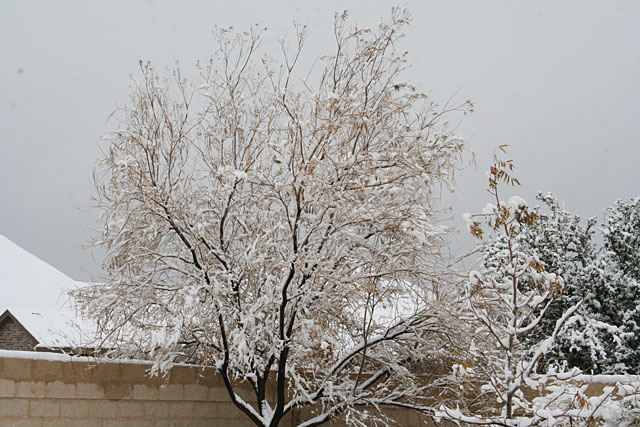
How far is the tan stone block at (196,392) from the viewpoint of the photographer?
7904 millimetres

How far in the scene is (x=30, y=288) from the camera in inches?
1038

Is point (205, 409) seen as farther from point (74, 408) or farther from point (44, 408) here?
point (44, 408)

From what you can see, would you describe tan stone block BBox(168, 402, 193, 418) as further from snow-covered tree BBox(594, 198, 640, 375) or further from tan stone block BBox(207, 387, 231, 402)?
snow-covered tree BBox(594, 198, 640, 375)

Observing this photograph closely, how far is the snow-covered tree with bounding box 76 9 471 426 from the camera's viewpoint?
727 cm

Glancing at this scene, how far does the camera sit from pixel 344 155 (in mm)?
7629

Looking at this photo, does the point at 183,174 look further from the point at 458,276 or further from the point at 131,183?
the point at 458,276

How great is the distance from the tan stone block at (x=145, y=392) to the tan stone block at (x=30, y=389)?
1048mm

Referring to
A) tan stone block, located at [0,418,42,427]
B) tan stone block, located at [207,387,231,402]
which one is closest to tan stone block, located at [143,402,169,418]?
tan stone block, located at [207,387,231,402]

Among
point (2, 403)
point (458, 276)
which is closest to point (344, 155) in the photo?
point (458, 276)

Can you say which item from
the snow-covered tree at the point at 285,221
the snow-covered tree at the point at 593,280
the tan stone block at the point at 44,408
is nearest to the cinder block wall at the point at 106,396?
the tan stone block at the point at 44,408

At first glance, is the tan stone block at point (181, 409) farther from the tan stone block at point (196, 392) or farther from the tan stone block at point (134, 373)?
the tan stone block at point (134, 373)

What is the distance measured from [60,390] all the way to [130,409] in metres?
0.84

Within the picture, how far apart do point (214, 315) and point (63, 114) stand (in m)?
17.3

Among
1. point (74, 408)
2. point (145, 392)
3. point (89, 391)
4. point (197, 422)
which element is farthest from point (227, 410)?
point (74, 408)
